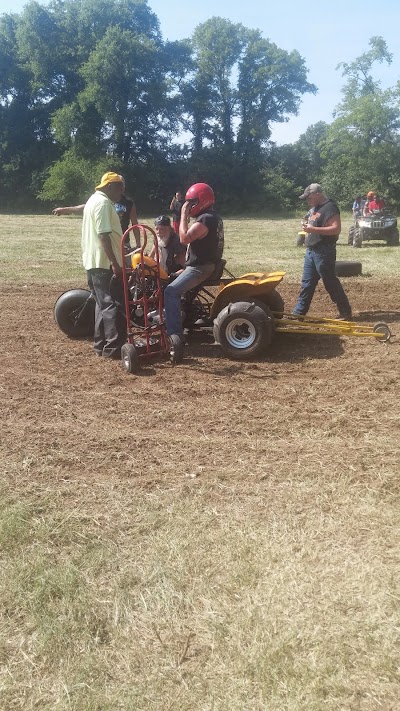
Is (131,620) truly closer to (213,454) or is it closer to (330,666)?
(330,666)

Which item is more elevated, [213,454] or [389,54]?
[389,54]

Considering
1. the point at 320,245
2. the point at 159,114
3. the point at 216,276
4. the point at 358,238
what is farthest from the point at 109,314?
the point at 159,114

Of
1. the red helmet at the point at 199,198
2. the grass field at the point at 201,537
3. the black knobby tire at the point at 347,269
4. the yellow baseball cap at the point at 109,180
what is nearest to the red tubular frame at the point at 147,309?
the grass field at the point at 201,537

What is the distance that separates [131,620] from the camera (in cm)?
294

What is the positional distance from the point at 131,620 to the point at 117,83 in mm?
49435

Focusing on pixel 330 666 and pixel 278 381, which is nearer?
pixel 330 666

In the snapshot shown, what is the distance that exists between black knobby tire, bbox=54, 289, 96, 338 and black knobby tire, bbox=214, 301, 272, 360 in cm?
→ 175

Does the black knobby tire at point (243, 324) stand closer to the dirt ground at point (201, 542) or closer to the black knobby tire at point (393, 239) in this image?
the dirt ground at point (201, 542)

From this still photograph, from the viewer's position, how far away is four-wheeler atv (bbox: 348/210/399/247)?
64.3 feet

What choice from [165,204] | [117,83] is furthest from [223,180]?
[117,83]

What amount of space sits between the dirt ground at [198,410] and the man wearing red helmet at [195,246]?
1.81 ft

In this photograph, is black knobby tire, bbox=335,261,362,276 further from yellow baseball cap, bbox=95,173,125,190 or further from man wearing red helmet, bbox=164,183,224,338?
yellow baseball cap, bbox=95,173,125,190

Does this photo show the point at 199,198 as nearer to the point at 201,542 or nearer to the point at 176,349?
the point at 176,349

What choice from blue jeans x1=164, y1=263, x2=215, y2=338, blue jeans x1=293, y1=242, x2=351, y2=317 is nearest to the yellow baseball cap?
blue jeans x1=164, y1=263, x2=215, y2=338
